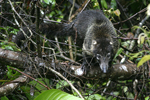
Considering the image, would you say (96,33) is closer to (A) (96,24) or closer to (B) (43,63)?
(A) (96,24)

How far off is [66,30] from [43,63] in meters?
1.58

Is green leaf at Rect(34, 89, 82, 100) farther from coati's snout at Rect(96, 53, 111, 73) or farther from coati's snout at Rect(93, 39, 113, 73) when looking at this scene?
coati's snout at Rect(93, 39, 113, 73)

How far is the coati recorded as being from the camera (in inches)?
128

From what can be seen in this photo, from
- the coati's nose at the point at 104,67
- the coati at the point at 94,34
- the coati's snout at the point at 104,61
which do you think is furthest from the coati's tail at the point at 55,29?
the coati's nose at the point at 104,67

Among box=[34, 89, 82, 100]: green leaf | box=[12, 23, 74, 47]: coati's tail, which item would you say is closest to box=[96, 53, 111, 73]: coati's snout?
box=[12, 23, 74, 47]: coati's tail

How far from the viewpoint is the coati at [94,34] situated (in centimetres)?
326

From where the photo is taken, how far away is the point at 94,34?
143 inches

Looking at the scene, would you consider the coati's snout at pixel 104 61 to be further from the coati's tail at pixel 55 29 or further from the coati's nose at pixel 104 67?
the coati's tail at pixel 55 29

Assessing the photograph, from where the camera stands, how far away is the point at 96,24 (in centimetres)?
383

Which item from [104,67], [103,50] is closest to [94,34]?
[103,50]

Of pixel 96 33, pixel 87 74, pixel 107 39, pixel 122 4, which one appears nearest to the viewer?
pixel 87 74

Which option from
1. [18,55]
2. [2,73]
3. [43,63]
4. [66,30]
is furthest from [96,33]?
[2,73]

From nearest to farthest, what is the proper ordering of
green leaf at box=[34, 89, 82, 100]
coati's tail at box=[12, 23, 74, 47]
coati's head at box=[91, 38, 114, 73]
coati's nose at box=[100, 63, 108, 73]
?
green leaf at box=[34, 89, 82, 100]
coati's nose at box=[100, 63, 108, 73]
coati's head at box=[91, 38, 114, 73]
coati's tail at box=[12, 23, 74, 47]

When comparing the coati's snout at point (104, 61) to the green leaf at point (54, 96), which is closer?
the green leaf at point (54, 96)
